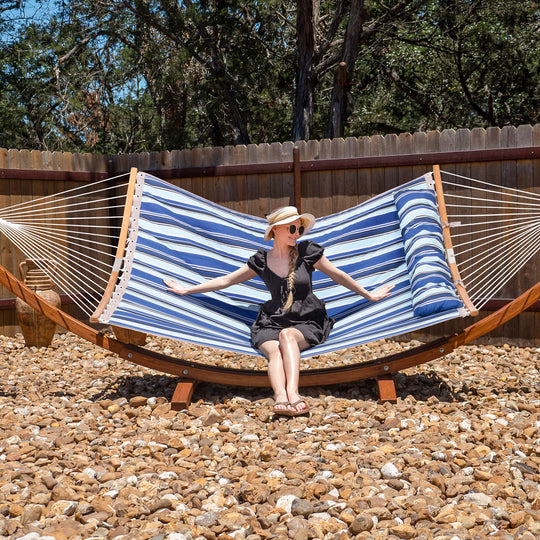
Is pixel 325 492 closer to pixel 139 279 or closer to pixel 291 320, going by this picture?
pixel 291 320

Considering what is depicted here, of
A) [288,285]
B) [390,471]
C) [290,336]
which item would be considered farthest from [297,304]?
[390,471]

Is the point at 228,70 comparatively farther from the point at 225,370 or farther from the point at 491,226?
the point at 225,370

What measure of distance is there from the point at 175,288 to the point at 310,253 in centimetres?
85

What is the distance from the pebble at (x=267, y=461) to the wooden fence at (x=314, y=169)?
1.79 m

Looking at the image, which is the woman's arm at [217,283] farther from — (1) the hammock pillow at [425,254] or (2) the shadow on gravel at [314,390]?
(1) the hammock pillow at [425,254]

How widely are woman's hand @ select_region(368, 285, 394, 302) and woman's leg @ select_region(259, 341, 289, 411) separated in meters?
0.67

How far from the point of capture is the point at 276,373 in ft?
12.2

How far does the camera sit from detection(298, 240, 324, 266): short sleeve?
408 cm

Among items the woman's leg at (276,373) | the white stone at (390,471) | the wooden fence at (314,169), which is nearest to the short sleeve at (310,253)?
the woman's leg at (276,373)

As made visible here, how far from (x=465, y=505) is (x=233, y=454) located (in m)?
1.08

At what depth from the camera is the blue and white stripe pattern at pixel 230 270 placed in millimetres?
3822

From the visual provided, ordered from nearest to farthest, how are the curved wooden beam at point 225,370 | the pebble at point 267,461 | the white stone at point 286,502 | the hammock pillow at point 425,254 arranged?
the pebble at point 267,461 → the white stone at point 286,502 → the hammock pillow at point 425,254 → the curved wooden beam at point 225,370

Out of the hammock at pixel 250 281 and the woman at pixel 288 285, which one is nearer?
the hammock at pixel 250 281

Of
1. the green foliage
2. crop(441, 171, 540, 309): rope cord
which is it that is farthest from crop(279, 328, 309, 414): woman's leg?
the green foliage
